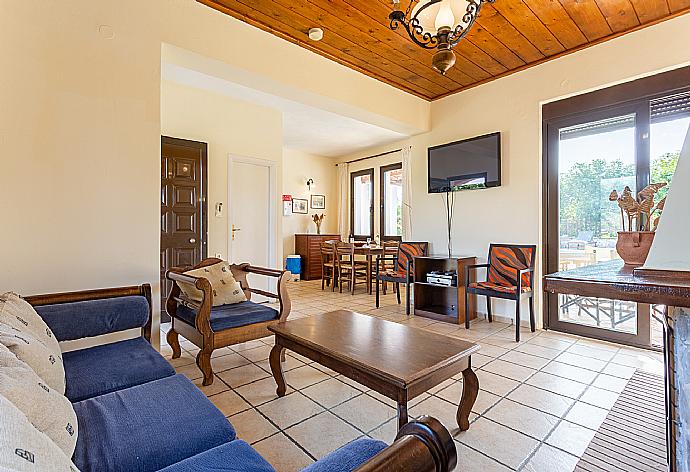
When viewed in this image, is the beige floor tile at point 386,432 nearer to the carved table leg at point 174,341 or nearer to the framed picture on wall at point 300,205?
the carved table leg at point 174,341

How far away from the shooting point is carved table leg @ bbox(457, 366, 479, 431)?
6.10 ft

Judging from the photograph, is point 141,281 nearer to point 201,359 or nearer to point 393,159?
point 201,359

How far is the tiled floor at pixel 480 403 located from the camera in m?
1.70

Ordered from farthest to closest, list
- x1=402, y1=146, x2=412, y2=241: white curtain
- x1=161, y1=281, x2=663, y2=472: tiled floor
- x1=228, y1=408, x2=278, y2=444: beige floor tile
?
x1=402, y1=146, x2=412, y2=241: white curtain, x1=228, y1=408, x2=278, y2=444: beige floor tile, x1=161, y1=281, x2=663, y2=472: tiled floor

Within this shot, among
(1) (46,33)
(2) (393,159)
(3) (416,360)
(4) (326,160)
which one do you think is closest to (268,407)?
(3) (416,360)

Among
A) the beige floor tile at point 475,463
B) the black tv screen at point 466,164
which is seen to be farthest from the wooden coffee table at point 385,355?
the black tv screen at point 466,164

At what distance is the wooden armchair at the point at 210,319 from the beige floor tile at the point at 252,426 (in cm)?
53

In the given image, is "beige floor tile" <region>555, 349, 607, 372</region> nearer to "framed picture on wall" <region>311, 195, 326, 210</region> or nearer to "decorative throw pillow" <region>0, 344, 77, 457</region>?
"decorative throw pillow" <region>0, 344, 77, 457</region>

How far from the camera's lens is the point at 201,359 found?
93.4 inches

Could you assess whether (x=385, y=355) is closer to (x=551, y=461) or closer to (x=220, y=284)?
(x=551, y=461)

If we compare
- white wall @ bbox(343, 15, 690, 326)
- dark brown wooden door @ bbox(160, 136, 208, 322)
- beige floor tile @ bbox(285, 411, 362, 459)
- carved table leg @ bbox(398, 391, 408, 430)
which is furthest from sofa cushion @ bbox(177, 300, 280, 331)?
white wall @ bbox(343, 15, 690, 326)

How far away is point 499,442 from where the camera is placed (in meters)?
1.76

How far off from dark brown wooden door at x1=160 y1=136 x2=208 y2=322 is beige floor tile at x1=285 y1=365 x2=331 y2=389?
2070mm

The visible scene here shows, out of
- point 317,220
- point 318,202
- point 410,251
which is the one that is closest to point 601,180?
point 410,251
